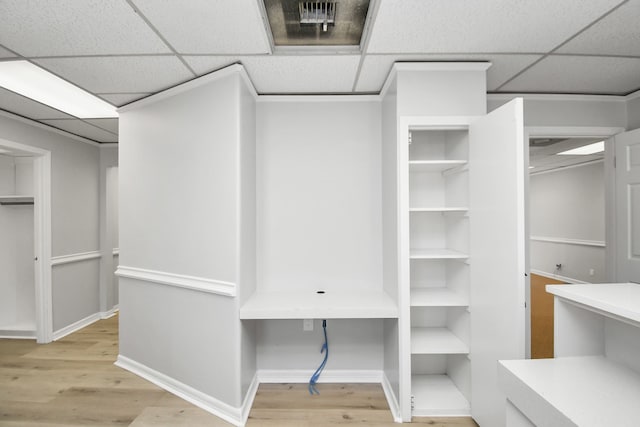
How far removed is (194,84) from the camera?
2273mm

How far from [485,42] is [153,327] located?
10.2ft

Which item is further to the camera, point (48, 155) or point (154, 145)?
point (48, 155)

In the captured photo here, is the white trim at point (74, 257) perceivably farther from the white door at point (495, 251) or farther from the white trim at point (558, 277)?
the white trim at point (558, 277)

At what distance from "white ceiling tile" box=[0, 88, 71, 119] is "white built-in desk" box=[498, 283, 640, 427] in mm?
3944

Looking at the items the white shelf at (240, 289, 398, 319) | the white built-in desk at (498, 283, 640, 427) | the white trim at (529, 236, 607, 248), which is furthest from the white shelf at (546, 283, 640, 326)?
the white trim at (529, 236, 607, 248)

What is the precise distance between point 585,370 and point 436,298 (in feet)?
3.19

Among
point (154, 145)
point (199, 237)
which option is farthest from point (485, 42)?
point (154, 145)

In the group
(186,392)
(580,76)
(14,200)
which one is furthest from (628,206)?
(14,200)

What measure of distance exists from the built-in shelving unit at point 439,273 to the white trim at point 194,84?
53.3 inches

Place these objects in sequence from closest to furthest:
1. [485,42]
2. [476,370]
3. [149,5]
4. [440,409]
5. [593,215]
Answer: [149,5] → [485,42] → [476,370] → [440,409] → [593,215]

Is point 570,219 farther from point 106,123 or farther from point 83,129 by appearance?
point 83,129

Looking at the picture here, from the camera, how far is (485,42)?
5.98 ft

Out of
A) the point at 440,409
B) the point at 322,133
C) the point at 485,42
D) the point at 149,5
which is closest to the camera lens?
the point at 149,5

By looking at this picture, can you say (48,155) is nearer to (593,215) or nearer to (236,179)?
(236,179)
